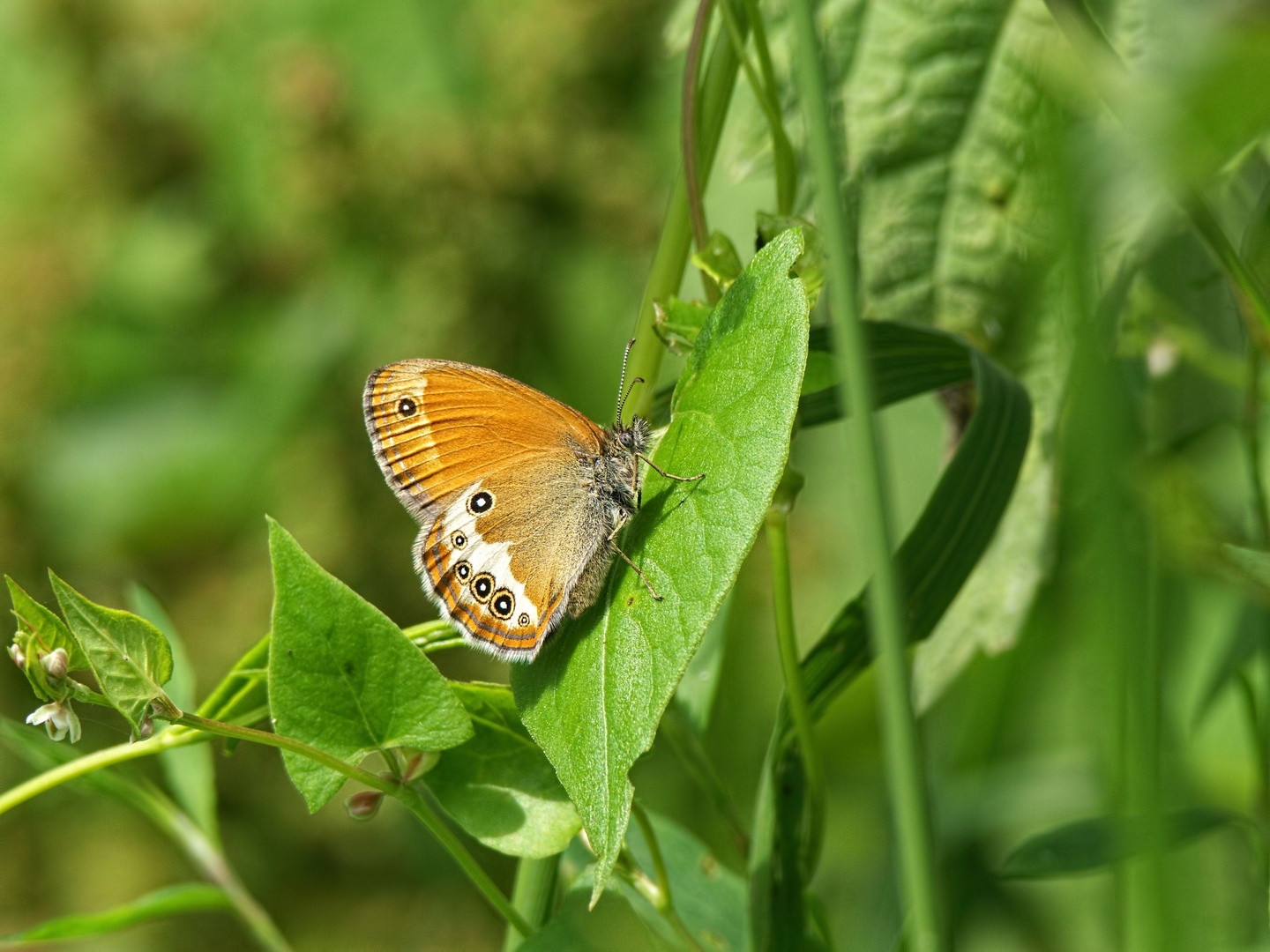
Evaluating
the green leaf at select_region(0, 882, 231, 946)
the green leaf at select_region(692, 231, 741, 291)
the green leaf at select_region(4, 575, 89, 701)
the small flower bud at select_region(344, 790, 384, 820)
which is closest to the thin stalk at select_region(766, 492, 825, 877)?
the green leaf at select_region(692, 231, 741, 291)

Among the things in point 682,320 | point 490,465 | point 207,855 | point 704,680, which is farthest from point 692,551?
point 207,855

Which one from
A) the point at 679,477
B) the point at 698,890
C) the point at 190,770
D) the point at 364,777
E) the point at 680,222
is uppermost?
the point at 680,222

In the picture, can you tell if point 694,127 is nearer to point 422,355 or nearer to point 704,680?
point 704,680

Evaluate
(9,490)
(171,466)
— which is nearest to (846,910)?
(171,466)

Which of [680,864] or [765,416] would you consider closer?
[765,416]

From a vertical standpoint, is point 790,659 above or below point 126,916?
above

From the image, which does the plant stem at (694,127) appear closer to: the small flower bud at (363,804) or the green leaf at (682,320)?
the green leaf at (682,320)

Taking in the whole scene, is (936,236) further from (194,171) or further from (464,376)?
(194,171)
